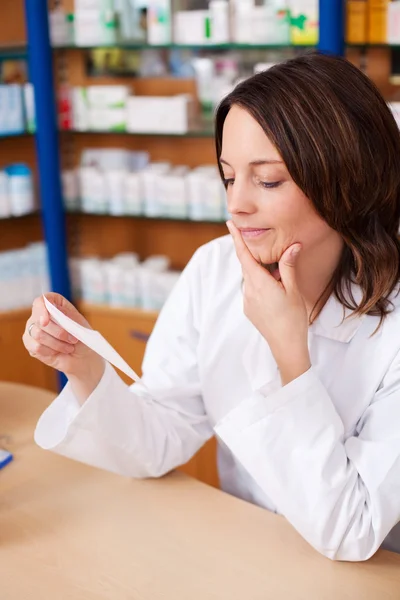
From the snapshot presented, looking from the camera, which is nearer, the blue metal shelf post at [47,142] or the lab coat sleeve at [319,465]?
the lab coat sleeve at [319,465]

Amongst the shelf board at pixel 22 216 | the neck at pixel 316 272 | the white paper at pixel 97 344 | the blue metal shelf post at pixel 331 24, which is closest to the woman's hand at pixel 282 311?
the neck at pixel 316 272

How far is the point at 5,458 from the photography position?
1.74 meters

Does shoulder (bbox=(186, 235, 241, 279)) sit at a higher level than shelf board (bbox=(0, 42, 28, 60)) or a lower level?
lower

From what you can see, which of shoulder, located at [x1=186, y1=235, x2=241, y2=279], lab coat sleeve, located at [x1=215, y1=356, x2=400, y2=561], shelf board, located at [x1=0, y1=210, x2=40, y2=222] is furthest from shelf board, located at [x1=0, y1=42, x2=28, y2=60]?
lab coat sleeve, located at [x1=215, y1=356, x2=400, y2=561]

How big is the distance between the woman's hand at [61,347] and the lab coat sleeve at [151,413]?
0.10 ft

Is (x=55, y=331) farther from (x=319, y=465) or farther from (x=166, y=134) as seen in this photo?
(x=166, y=134)

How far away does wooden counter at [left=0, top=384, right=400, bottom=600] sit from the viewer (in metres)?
1.31

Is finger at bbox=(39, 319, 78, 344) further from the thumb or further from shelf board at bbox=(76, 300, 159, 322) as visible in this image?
shelf board at bbox=(76, 300, 159, 322)

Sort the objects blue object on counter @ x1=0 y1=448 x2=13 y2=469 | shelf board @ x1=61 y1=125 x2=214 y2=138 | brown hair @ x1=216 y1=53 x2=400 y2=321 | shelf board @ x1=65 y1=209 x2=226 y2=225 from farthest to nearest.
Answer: shelf board @ x1=65 y1=209 x2=226 y2=225
shelf board @ x1=61 y1=125 x2=214 y2=138
blue object on counter @ x1=0 y1=448 x2=13 y2=469
brown hair @ x1=216 y1=53 x2=400 y2=321

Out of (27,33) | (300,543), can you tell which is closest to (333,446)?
(300,543)

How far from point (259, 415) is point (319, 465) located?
0.42 feet

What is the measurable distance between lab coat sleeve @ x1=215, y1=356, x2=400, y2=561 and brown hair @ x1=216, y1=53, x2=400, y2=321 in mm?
254

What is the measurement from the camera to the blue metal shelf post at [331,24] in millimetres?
2779

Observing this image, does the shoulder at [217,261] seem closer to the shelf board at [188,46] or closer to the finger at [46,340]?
the finger at [46,340]
